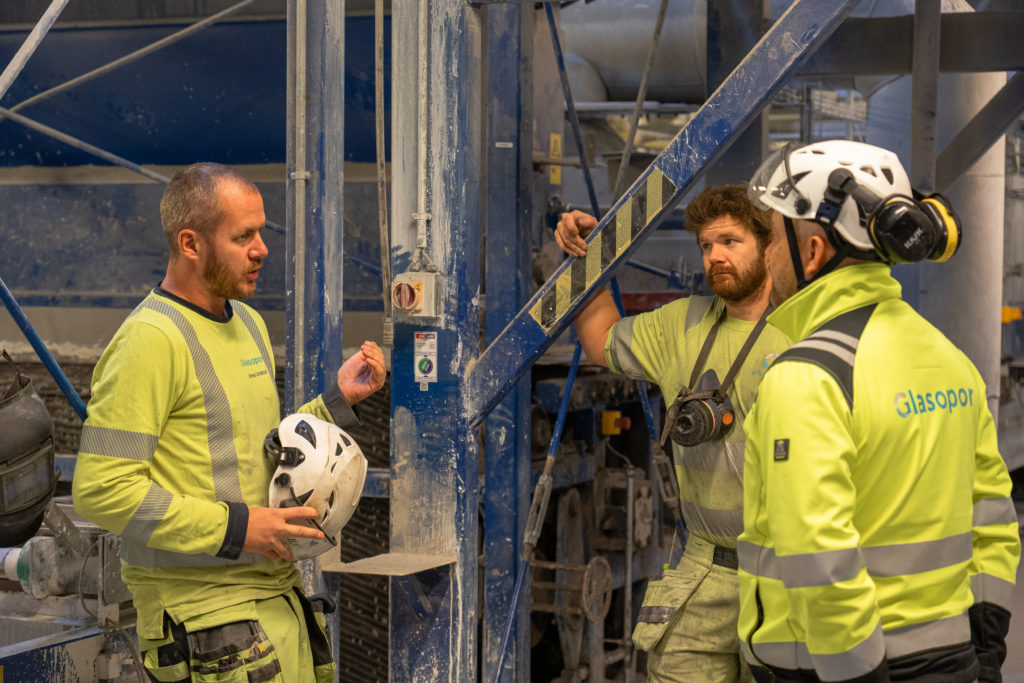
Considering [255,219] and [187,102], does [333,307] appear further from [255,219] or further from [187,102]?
[187,102]

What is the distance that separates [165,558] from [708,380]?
5.02 feet

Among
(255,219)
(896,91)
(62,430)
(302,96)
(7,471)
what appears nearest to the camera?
(255,219)

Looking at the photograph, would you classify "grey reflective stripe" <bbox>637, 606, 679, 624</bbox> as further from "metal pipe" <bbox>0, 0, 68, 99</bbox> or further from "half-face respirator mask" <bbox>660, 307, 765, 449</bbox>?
"metal pipe" <bbox>0, 0, 68, 99</bbox>

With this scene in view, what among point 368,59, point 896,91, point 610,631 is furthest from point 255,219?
point 896,91

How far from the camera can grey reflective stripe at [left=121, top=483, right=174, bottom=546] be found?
2.77 metres

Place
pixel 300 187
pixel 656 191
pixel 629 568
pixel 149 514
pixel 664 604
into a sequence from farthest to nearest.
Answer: pixel 629 568 < pixel 300 187 < pixel 664 604 < pixel 656 191 < pixel 149 514

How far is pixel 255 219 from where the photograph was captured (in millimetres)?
3088

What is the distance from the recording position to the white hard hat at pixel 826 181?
252cm

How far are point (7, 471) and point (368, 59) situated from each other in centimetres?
271

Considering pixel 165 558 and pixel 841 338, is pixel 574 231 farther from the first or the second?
pixel 165 558

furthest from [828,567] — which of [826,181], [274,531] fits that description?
[274,531]

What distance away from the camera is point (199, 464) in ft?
9.60

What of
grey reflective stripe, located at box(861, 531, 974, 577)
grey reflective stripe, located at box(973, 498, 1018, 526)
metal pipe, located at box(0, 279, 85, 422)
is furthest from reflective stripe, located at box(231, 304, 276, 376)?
grey reflective stripe, located at box(973, 498, 1018, 526)

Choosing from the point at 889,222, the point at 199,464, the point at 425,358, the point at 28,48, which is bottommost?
the point at 199,464
